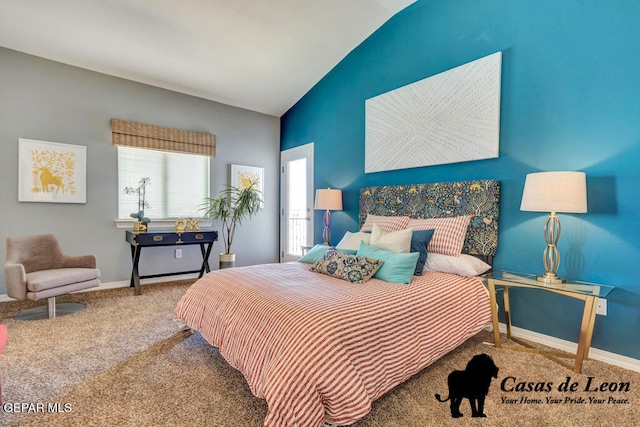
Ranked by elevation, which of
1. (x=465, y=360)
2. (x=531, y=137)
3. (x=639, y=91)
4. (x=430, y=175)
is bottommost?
(x=465, y=360)

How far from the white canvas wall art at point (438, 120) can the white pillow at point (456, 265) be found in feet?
3.14

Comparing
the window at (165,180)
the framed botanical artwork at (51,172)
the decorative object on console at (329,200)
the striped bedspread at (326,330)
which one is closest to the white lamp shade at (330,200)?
the decorative object on console at (329,200)

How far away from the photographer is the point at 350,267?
2266 mm

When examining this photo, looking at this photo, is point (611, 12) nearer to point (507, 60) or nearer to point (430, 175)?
point (507, 60)

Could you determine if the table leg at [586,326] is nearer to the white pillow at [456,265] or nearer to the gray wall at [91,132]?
the white pillow at [456,265]

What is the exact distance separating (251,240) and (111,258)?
194cm

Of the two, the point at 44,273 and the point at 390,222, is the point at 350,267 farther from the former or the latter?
the point at 44,273

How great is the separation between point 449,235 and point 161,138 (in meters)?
3.84

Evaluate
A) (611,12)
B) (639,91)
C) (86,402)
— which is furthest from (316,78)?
(86,402)

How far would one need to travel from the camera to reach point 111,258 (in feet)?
13.1

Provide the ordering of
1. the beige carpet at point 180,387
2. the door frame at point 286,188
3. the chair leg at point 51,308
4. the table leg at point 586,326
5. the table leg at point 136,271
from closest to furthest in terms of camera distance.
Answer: the beige carpet at point 180,387
the table leg at point 586,326
the chair leg at point 51,308
the table leg at point 136,271
the door frame at point 286,188

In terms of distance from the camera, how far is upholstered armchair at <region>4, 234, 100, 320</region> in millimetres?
2736

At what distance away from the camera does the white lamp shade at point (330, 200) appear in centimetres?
404

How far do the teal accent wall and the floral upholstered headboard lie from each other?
0.10 metres
